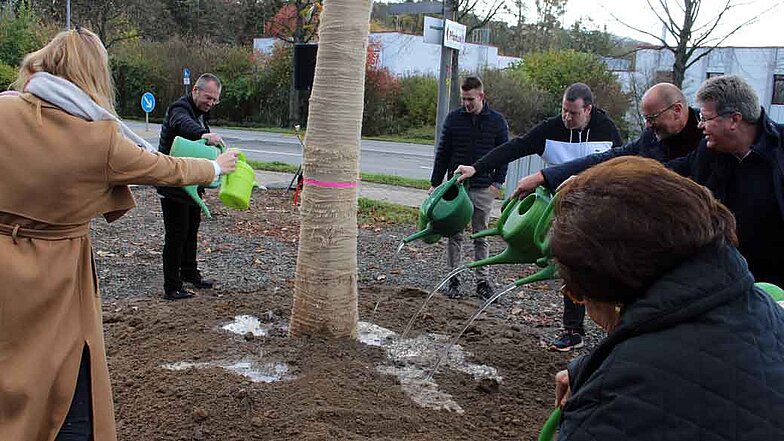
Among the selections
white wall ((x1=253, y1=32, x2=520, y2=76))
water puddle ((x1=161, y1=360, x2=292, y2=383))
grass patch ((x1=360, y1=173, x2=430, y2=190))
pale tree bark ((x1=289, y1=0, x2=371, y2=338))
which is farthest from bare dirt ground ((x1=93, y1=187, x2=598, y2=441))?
white wall ((x1=253, y1=32, x2=520, y2=76))

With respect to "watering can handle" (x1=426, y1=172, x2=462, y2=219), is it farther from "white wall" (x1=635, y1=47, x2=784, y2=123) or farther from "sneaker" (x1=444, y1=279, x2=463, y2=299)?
"white wall" (x1=635, y1=47, x2=784, y2=123)

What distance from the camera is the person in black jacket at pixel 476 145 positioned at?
5820mm

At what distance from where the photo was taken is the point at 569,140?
486 cm

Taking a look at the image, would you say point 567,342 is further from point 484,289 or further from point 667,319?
point 667,319

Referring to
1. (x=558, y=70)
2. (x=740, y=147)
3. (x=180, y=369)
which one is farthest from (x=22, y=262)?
(x=558, y=70)

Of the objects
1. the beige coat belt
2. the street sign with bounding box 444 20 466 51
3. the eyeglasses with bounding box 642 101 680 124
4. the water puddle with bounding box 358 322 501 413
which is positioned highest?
the street sign with bounding box 444 20 466 51

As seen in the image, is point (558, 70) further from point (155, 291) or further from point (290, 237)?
point (155, 291)

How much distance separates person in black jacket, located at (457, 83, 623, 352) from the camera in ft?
15.2

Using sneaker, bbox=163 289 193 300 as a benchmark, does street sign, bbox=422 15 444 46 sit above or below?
above

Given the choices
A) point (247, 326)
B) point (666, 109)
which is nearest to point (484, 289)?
point (247, 326)

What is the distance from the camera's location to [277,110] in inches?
1208

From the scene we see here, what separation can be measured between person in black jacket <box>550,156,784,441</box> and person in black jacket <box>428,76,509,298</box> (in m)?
4.55

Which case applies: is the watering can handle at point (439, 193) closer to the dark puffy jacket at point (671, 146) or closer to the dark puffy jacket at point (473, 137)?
the dark puffy jacket at point (671, 146)

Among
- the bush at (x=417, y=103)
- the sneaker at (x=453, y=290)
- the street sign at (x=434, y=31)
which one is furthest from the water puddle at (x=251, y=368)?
the bush at (x=417, y=103)
